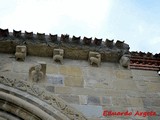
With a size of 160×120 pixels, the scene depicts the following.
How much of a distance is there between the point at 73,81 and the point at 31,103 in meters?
1.03

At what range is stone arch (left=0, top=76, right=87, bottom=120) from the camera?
605cm

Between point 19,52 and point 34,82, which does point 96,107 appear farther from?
point 19,52

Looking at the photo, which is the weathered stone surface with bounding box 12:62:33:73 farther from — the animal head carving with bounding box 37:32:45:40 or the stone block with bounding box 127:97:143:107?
the stone block with bounding box 127:97:143:107

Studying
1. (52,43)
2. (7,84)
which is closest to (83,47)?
(52,43)

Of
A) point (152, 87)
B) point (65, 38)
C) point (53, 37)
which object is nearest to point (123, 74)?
point (152, 87)

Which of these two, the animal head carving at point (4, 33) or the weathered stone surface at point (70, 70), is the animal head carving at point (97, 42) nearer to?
the weathered stone surface at point (70, 70)

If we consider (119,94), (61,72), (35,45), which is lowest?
(119,94)

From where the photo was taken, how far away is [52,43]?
7.49m

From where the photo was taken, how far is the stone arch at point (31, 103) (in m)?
6.05

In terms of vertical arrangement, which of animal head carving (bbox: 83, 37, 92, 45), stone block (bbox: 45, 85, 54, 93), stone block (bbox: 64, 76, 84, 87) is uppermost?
animal head carving (bbox: 83, 37, 92, 45)

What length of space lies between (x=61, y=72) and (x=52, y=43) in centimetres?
70

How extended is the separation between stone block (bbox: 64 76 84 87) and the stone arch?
1.70 feet

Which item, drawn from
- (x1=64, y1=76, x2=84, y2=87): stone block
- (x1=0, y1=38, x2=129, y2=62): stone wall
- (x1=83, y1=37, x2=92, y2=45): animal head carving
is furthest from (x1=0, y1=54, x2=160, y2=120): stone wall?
(x1=83, y1=37, x2=92, y2=45): animal head carving

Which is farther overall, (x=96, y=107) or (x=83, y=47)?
(x=83, y=47)
